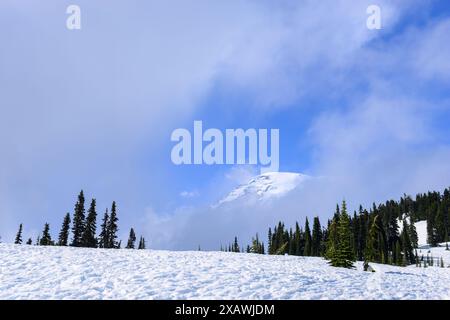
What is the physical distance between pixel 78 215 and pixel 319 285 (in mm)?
75732

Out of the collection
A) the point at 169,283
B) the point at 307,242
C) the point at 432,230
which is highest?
the point at 432,230

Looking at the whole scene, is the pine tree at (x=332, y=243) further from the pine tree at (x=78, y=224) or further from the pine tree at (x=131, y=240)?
the pine tree at (x=131, y=240)

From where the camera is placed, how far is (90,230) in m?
85.5

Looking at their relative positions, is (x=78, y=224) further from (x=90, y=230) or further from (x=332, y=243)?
(x=332, y=243)

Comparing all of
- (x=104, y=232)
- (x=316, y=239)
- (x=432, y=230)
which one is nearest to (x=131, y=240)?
(x=104, y=232)

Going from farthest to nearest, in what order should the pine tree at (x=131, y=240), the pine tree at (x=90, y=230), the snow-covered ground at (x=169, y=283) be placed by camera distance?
the pine tree at (x=131, y=240)
the pine tree at (x=90, y=230)
the snow-covered ground at (x=169, y=283)

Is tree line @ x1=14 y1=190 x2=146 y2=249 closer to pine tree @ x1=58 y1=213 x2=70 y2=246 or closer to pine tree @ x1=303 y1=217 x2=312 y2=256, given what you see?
pine tree @ x1=58 y1=213 x2=70 y2=246

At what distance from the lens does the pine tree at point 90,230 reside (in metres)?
84.2

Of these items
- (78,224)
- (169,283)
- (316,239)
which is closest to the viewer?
(169,283)

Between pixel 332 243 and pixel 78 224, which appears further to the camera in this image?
pixel 78 224

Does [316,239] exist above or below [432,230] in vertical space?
below

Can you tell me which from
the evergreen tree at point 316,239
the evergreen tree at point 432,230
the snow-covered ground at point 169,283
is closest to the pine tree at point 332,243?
the snow-covered ground at point 169,283
